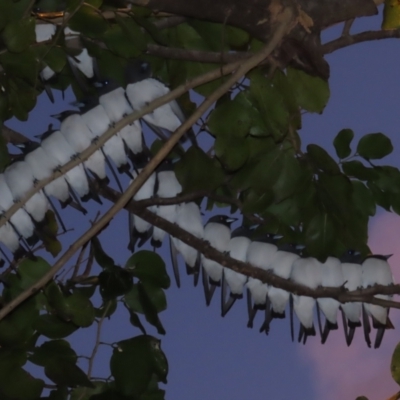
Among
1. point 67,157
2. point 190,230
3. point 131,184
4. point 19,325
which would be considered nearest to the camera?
point 131,184

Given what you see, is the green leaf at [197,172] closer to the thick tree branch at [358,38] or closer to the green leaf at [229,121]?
the green leaf at [229,121]

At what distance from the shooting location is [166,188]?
4.46ft

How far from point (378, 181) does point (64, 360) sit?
1.80ft

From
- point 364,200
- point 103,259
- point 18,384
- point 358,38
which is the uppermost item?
point 358,38

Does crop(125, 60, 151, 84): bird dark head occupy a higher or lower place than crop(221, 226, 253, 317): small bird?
higher

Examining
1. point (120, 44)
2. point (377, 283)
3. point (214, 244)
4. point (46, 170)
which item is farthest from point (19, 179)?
point (377, 283)

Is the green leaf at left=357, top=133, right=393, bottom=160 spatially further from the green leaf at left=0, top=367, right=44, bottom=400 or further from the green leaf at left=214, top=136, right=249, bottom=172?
the green leaf at left=0, top=367, right=44, bottom=400

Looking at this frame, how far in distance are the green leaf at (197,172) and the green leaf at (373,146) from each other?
0.23 meters

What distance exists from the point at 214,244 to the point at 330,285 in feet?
0.64

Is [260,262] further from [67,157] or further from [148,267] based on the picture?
[67,157]

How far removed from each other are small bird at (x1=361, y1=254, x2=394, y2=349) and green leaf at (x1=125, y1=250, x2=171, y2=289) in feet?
1.02

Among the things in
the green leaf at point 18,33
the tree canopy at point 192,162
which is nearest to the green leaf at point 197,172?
the tree canopy at point 192,162

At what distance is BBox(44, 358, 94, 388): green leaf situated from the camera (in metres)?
1.20

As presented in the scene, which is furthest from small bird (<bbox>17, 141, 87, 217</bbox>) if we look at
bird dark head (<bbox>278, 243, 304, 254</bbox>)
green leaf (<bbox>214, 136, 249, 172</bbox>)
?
bird dark head (<bbox>278, 243, 304, 254</bbox>)
